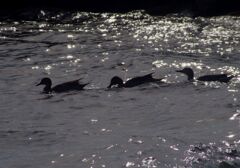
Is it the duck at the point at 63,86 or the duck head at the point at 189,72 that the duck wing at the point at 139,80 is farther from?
the duck at the point at 63,86

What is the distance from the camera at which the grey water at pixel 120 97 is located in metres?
13.1

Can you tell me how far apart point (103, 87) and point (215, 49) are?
19.5 feet

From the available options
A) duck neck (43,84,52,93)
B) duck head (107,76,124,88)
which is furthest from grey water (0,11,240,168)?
duck head (107,76,124,88)

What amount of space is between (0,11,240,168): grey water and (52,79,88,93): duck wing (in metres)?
0.18

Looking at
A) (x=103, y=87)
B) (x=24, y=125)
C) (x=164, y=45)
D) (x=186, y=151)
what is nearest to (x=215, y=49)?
(x=164, y=45)

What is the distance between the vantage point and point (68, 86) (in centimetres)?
1986

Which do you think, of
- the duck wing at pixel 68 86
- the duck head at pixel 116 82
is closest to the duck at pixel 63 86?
the duck wing at pixel 68 86

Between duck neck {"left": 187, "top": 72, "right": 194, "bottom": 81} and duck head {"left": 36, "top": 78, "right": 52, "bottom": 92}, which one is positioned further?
duck neck {"left": 187, "top": 72, "right": 194, "bottom": 81}

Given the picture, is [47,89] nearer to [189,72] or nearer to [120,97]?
[120,97]

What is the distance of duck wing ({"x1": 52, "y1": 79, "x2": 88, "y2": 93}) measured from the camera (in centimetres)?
1975

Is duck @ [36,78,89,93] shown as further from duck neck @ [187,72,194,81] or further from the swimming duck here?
duck neck @ [187,72,194,81]

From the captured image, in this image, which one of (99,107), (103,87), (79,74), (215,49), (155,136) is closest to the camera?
(155,136)

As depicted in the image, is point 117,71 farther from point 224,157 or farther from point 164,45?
point 224,157

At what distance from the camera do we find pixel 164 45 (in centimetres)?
2581
